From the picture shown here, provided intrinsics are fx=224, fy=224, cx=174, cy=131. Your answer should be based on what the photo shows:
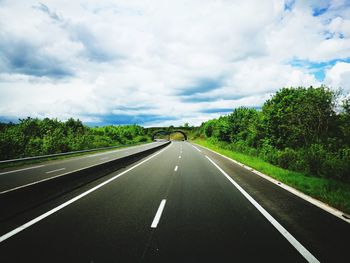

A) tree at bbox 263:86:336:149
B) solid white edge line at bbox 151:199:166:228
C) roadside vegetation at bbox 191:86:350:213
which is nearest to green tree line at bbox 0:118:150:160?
solid white edge line at bbox 151:199:166:228

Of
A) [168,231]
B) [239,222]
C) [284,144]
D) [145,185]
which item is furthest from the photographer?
[284,144]

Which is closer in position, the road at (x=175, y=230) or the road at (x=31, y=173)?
the road at (x=175, y=230)

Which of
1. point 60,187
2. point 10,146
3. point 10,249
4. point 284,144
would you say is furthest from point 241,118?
point 10,249

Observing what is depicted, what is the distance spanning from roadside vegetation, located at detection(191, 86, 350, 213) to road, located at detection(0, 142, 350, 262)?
2382mm

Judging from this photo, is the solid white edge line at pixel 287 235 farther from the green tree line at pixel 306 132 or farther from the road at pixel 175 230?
the green tree line at pixel 306 132

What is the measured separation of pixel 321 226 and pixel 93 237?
17.2 ft

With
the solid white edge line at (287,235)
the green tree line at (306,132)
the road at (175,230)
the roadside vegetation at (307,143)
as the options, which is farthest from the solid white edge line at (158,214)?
the green tree line at (306,132)

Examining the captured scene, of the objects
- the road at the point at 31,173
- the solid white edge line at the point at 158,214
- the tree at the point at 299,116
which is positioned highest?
the tree at the point at 299,116

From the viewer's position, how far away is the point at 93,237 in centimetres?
469

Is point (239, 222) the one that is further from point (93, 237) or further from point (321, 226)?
point (93, 237)

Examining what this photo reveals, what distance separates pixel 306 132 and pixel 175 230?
23.7 meters

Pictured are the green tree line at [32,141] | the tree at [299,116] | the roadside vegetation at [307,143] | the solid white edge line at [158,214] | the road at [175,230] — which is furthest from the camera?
the tree at [299,116]

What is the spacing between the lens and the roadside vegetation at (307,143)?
10329 millimetres

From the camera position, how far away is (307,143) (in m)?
23.6
